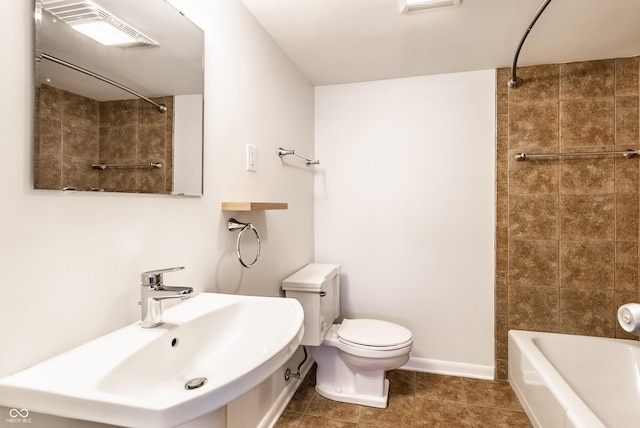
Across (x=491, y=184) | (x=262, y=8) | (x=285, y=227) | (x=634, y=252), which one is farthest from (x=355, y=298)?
(x=262, y=8)

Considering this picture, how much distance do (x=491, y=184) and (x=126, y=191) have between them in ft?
7.57

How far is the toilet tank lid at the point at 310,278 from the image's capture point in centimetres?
199

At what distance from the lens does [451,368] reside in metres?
2.46

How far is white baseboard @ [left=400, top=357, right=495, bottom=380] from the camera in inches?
94.4

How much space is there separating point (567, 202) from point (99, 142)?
2672 mm

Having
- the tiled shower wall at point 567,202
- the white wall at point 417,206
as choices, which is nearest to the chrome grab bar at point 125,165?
the white wall at point 417,206

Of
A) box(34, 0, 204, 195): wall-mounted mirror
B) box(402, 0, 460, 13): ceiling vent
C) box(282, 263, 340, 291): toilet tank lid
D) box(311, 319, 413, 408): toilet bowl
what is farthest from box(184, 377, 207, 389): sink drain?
box(402, 0, 460, 13): ceiling vent

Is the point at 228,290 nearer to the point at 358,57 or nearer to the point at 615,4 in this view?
the point at 358,57

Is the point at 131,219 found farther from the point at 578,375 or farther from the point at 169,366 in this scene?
the point at 578,375

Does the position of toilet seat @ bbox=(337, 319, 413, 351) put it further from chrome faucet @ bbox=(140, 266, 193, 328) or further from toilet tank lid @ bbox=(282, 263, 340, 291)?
chrome faucet @ bbox=(140, 266, 193, 328)

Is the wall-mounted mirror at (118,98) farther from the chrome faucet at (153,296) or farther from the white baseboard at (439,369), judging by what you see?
the white baseboard at (439,369)

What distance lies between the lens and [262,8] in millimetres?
1675

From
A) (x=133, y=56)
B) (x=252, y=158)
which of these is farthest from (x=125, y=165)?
(x=252, y=158)

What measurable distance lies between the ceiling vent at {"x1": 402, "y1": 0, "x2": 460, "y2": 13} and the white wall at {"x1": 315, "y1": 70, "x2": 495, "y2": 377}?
2.98 ft
